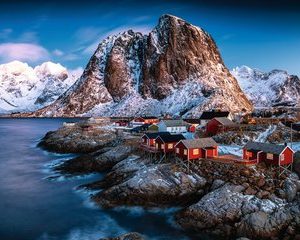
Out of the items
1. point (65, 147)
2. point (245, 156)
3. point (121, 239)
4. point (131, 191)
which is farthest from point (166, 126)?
point (121, 239)

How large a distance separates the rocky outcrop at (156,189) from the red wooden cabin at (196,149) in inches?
136

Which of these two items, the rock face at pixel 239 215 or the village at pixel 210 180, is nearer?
the rock face at pixel 239 215

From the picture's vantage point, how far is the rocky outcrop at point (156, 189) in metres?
41.1

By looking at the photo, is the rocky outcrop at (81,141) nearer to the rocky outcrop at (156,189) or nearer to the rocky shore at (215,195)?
the rocky shore at (215,195)

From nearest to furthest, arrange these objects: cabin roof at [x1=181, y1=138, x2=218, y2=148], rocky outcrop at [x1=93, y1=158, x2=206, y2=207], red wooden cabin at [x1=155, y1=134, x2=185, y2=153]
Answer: rocky outcrop at [x1=93, y1=158, x2=206, y2=207] < cabin roof at [x1=181, y1=138, x2=218, y2=148] < red wooden cabin at [x1=155, y1=134, x2=185, y2=153]

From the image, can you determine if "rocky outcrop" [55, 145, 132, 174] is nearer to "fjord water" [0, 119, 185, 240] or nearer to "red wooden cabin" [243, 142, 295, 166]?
"fjord water" [0, 119, 185, 240]

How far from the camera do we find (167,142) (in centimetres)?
5362

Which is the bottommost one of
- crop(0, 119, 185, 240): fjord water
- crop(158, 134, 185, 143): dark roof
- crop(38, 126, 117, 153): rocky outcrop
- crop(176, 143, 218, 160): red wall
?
crop(0, 119, 185, 240): fjord water

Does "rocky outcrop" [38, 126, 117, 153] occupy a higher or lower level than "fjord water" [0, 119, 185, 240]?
higher

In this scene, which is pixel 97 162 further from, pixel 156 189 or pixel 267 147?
pixel 267 147

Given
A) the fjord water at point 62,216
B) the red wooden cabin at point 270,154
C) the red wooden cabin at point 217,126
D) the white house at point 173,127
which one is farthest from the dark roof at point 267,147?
the white house at point 173,127

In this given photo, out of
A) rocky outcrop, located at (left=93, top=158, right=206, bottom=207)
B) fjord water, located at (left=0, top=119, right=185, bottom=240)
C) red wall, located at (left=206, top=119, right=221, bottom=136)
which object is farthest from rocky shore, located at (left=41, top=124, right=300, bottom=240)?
red wall, located at (left=206, top=119, right=221, bottom=136)

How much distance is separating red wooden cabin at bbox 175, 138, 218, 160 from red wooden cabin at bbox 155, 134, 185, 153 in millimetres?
3634

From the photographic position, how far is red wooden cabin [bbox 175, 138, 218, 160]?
159 ft
